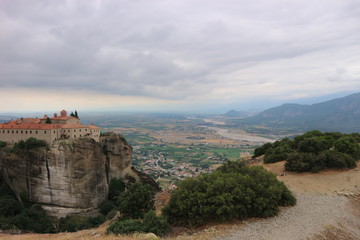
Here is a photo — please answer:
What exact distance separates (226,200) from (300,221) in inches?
166

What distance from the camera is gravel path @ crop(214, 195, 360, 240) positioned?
1105cm

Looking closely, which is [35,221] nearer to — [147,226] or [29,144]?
[29,144]

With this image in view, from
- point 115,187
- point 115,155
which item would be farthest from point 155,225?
point 115,155

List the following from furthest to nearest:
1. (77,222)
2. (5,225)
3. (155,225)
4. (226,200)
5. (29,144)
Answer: (29,144), (77,222), (5,225), (226,200), (155,225)

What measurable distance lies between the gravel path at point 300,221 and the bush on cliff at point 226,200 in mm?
753

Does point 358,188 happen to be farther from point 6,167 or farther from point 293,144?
point 6,167

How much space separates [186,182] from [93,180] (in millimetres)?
22759

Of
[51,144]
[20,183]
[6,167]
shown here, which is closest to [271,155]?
[51,144]

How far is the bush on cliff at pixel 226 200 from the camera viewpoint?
1291 cm

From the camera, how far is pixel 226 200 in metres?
13.1

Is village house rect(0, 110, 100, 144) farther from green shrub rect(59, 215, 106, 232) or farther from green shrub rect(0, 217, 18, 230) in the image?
green shrub rect(0, 217, 18, 230)

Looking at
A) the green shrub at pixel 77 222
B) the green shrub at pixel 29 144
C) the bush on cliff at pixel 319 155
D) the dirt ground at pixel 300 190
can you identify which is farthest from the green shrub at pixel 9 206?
the bush on cliff at pixel 319 155

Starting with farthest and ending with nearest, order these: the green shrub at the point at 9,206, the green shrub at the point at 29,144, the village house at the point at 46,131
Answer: the village house at the point at 46,131
the green shrub at the point at 29,144
the green shrub at the point at 9,206

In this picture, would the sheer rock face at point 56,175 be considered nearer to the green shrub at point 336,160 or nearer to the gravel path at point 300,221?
the gravel path at point 300,221
